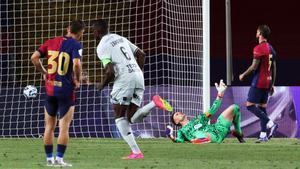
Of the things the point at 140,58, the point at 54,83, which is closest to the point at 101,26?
the point at 140,58

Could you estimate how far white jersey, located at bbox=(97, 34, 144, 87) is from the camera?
13617 millimetres

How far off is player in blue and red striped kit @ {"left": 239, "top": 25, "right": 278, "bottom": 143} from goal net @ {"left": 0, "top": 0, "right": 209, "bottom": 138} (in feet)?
6.50

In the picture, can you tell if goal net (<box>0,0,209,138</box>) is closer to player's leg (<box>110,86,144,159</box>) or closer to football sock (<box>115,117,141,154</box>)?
player's leg (<box>110,86,144,159</box>)

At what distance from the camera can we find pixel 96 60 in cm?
2375

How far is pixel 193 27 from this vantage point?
2044 cm

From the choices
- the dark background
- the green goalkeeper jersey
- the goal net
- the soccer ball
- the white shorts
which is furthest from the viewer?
the dark background

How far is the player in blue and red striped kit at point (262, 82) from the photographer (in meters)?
17.8

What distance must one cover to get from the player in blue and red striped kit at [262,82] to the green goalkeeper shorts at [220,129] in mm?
909

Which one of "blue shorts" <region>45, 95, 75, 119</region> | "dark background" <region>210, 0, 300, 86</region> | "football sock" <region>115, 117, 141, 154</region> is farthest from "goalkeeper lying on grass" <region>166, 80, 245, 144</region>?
"dark background" <region>210, 0, 300, 86</region>

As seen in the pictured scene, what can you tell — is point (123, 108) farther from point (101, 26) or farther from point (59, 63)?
point (59, 63)

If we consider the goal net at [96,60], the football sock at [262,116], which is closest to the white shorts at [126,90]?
the football sock at [262,116]

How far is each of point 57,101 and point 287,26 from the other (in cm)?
1813

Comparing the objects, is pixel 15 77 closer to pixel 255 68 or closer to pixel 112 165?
pixel 255 68

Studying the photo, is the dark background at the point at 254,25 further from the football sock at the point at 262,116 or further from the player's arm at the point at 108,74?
the player's arm at the point at 108,74
